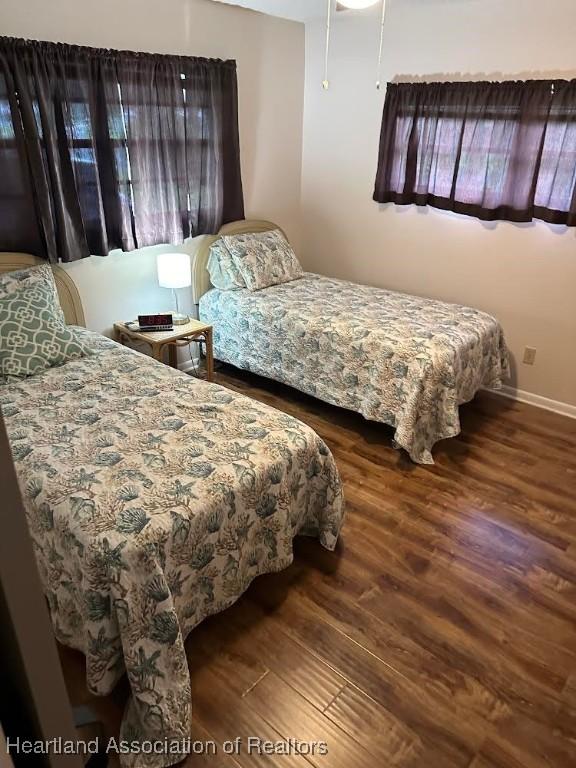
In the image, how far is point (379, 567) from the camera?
222 cm

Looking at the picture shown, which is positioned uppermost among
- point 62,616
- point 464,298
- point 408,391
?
point 464,298

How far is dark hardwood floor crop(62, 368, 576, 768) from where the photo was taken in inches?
62.8

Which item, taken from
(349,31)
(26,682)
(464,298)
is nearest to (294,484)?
(26,682)

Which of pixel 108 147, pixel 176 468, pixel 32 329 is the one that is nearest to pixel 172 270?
pixel 108 147

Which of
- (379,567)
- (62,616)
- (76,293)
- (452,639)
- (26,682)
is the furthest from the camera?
(76,293)

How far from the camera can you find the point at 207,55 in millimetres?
3404

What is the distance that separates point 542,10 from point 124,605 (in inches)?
144

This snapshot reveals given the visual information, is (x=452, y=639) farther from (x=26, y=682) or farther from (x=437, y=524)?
(x=26, y=682)

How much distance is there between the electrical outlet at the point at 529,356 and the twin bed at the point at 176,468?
39 centimetres

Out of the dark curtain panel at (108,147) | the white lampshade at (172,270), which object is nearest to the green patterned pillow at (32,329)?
the dark curtain panel at (108,147)

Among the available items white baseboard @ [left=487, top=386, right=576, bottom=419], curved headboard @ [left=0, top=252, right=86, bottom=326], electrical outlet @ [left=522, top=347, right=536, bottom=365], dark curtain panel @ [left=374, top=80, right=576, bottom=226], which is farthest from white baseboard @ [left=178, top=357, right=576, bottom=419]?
dark curtain panel @ [left=374, top=80, right=576, bottom=226]

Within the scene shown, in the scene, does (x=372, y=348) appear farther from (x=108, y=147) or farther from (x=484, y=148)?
(x=108, y=147)

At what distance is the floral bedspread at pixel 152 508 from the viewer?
1505 millimetres

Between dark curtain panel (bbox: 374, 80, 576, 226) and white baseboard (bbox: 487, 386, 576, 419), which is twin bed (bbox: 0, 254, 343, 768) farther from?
dark curtain panel (bbox: 374, 80, 576, 226)
